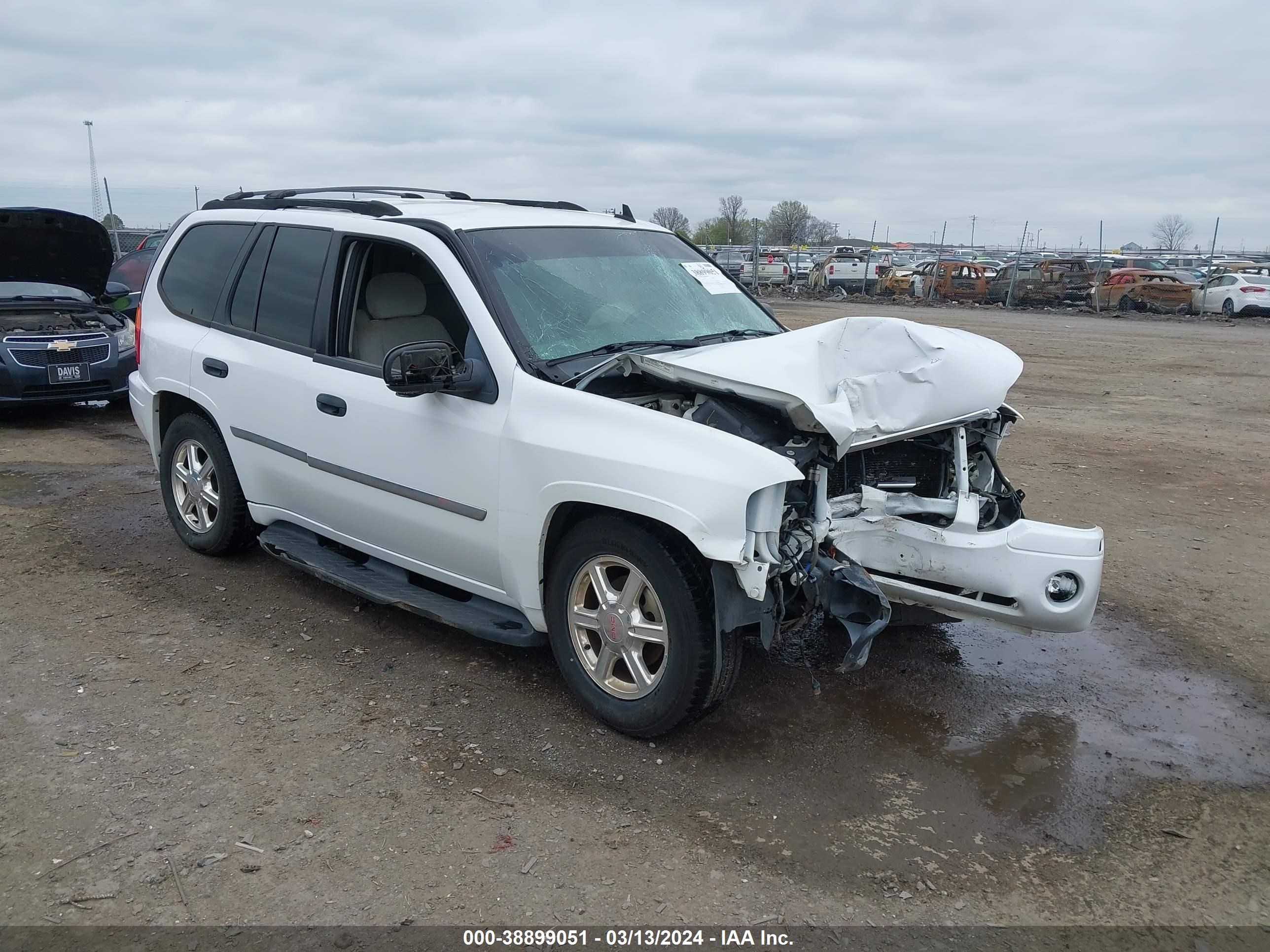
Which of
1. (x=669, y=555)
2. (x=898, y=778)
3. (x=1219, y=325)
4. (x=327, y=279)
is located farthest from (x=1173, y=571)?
(x=1219, y=325)

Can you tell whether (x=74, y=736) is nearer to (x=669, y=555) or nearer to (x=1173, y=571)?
(x=669, y=555)

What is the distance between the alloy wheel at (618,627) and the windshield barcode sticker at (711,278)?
1839 mm

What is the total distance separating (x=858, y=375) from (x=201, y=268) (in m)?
3.62

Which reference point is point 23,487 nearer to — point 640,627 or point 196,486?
point 196,486

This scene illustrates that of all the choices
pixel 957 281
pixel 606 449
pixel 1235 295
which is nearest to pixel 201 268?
pixel 606 449

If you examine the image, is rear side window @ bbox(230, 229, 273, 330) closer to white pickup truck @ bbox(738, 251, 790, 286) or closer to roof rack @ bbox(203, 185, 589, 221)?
roof rack @ bbox(203, 185, 589, 221)

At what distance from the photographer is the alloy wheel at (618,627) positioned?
3682mm

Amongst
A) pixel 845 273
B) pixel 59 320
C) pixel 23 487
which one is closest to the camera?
pixel 23 487

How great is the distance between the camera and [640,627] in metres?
3.70

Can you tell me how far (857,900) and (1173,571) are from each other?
12.4 ft

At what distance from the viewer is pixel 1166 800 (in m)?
3.57

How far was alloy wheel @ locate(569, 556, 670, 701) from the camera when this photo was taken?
3.68m

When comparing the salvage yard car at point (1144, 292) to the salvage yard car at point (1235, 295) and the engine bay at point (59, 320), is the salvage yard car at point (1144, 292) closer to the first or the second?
the salvage yard car at point (1235, 295)

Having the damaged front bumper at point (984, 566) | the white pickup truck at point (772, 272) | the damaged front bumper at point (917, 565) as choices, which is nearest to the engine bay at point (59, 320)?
the damaged front bumper at point (917, 565)
